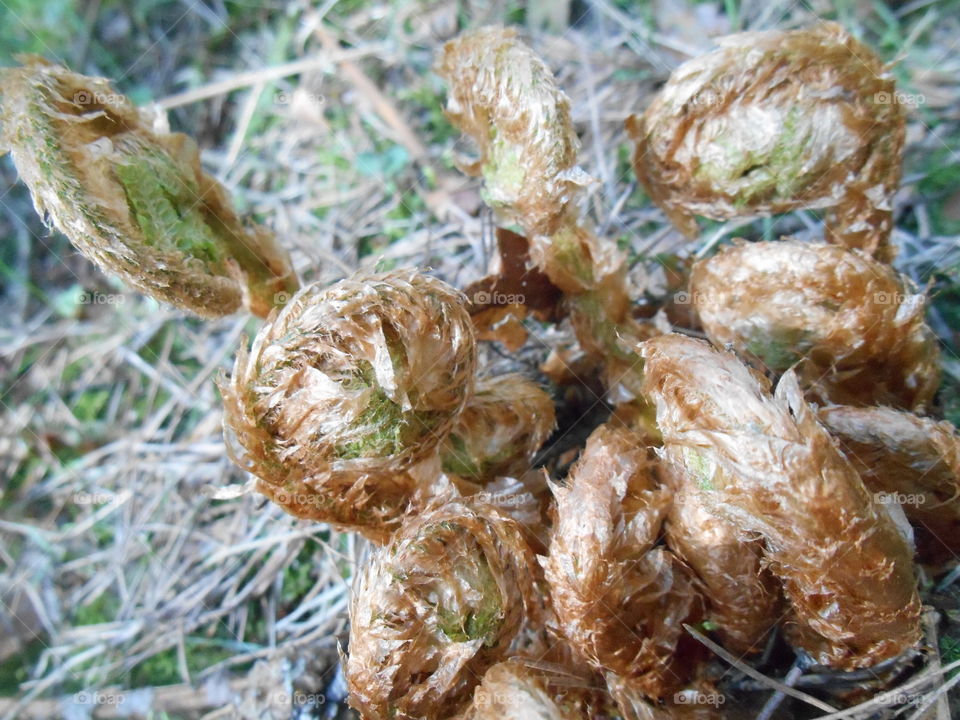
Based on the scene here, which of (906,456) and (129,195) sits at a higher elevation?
(129,195)

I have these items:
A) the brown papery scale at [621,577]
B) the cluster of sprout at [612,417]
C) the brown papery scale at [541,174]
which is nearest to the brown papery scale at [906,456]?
the cluster of sprout at [612,417]

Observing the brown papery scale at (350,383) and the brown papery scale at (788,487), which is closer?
the brown papery scale at (788,487)

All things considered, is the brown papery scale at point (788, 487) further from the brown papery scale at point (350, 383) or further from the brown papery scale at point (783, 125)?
the brown papery scale at point (783, 125)

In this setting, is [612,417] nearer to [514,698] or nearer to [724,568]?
[724,568]

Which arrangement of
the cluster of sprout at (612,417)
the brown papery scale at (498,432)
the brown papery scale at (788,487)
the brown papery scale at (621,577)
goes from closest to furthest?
the brown papery scale at (788,487)
the cluster of sprout at (612,417)
the brown papery scale at (621,577)
the brown papery scale at (498,432)

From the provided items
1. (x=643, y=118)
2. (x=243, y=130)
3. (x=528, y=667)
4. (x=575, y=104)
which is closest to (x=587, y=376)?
(x=643, y=118)

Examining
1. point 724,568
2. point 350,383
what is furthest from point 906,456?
point 350,383

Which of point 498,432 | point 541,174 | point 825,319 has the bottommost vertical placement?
point 498,432
